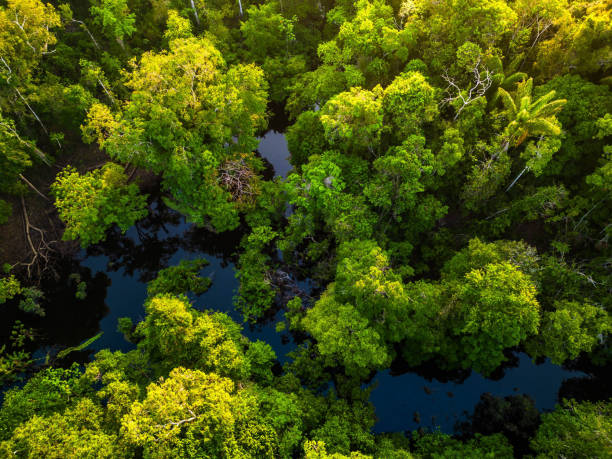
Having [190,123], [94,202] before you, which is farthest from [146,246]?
[190,123]

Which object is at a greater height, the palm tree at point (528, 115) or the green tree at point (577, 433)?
the palm tree at point (528, 115)

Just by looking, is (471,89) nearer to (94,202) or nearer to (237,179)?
(237,179)

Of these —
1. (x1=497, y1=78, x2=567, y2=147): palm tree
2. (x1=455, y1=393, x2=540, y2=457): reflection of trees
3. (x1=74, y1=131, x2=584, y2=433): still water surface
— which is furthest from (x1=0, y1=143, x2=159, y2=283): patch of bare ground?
(x1=455, y1=393, x2=540, y2=457): reflection of trees

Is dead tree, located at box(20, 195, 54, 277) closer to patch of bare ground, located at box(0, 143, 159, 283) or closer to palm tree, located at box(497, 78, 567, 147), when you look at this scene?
patch of bare ground, located at box(0, 143, 159, 283)

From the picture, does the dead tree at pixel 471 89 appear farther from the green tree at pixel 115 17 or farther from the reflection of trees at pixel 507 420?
the green tree at pixel 115 17

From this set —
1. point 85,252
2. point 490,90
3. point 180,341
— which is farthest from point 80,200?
point 490,90

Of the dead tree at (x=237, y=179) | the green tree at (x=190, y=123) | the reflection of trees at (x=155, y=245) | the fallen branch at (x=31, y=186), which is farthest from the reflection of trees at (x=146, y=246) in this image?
the dead tree at (x=237, y=179)
